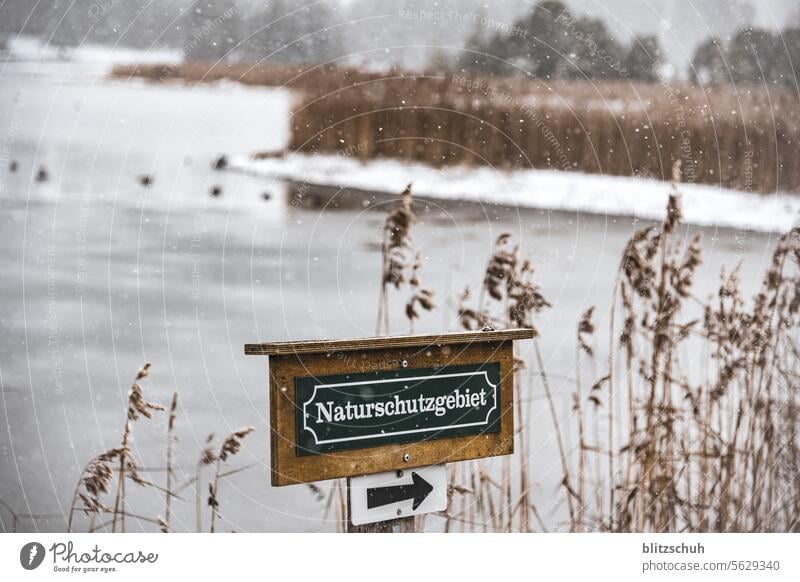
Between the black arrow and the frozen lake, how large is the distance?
1.95 feet

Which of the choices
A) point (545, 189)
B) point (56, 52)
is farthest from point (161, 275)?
point (545, 189)

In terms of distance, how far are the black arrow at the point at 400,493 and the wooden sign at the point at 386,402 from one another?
41 mm

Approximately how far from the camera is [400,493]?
190cm

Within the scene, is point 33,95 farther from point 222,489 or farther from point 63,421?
point 222,489

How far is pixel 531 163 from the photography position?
2799 millimetres

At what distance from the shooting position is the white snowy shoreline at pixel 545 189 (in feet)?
8.30

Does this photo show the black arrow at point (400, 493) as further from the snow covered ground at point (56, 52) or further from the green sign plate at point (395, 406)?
the snow covered ground at point (56, 52)

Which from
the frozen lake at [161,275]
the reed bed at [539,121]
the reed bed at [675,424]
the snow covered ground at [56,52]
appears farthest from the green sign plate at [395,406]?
the snow covered ground at [56,52]
